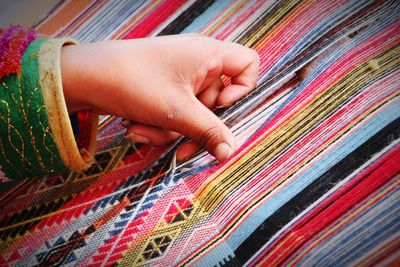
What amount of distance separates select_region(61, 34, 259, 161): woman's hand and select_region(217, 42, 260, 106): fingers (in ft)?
0.13

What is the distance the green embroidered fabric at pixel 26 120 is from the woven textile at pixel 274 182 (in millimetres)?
126

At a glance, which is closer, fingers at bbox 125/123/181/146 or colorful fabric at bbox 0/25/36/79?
colorful fabric at bbox 0/25/36/79

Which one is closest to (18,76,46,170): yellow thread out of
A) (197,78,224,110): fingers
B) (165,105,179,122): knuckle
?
(165,105,179,122): knuckle

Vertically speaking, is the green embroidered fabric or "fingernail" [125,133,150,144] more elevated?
the green embroidered fabric

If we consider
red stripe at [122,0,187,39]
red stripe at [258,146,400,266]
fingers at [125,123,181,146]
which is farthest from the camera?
red stripe at [122,0,187,39]

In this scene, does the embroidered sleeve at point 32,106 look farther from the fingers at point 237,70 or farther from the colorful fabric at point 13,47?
the fingers at point 237,70

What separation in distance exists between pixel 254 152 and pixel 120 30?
0.55 meters

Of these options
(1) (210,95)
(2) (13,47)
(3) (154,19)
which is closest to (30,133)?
(2) (13,47)

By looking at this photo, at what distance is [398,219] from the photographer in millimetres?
584

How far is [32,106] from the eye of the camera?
629 mm

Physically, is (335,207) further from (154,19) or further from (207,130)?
(154,19)

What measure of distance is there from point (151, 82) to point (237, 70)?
0.21 metres

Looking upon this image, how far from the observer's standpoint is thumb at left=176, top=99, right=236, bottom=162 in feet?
2.20

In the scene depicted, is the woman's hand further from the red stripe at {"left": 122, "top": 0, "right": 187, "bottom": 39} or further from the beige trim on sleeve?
the red stripe at {"left": 122, "top": 0, "right": 187, "bottom": 39}
